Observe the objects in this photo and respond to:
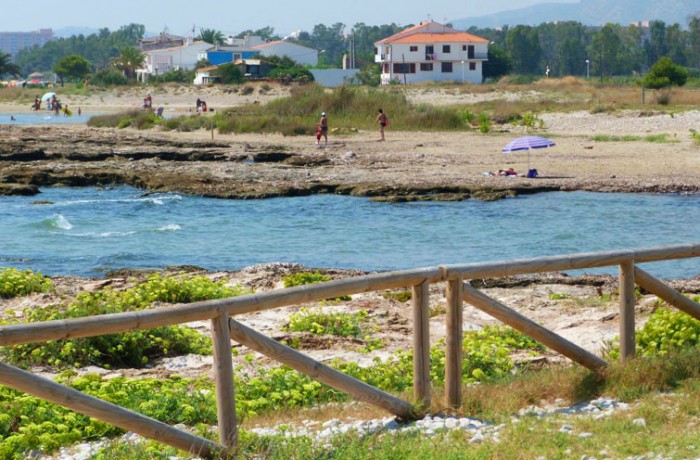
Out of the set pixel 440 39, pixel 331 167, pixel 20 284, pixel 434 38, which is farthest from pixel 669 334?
pixel 434 38

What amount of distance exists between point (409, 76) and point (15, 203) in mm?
75017

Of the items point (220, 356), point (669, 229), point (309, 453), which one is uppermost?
point (220, 356)

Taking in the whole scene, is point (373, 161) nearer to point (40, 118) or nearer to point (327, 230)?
point (327, 230)

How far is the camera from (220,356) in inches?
224

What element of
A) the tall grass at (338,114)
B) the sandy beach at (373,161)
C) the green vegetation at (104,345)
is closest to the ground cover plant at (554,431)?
the green vegetation at (104,345)

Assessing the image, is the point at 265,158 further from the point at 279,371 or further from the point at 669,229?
the point at 279,371

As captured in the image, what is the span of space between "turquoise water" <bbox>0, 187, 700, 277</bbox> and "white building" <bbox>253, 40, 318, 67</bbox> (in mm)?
101931

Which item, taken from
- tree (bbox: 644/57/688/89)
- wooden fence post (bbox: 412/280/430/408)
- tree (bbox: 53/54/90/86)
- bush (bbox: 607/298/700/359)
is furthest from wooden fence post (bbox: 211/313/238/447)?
tree (bbox: 53/54/90/86)

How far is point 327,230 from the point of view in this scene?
2355 centimetres

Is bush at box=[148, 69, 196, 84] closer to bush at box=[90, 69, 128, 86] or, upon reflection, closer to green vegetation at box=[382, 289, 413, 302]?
bush at box=[90, 69, 128, 86]

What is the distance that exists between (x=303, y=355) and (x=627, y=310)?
264 centimetres

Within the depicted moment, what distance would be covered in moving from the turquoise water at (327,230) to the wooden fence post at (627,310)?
1019 centimetres

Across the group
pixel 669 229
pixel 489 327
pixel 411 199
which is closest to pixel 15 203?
pixel 411 199

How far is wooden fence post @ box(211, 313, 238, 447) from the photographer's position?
18.6 ft
